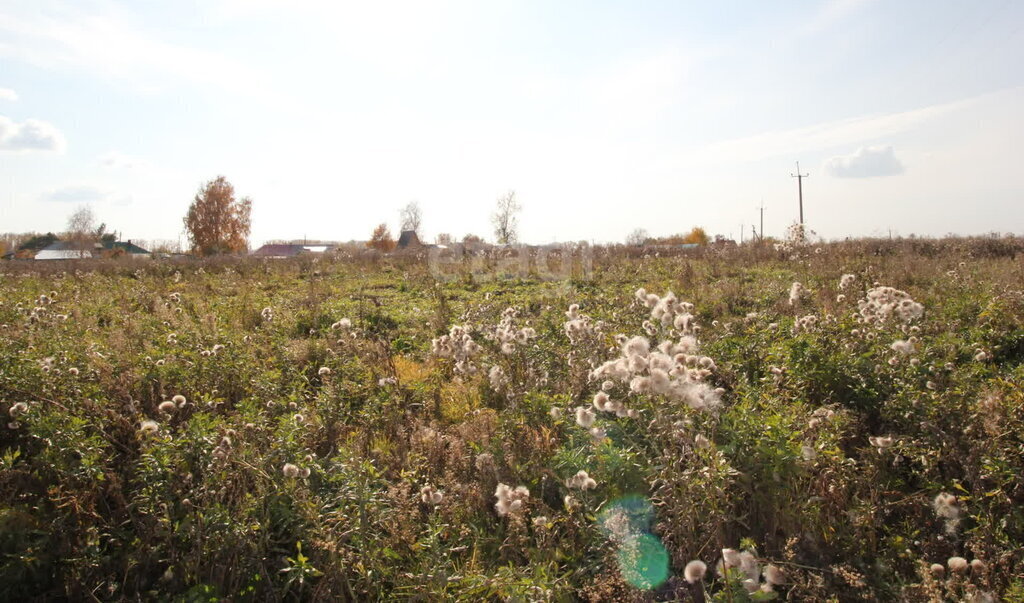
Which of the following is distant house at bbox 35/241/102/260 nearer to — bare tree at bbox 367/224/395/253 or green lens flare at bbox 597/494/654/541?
bare tree at bbox 367/224/395/253

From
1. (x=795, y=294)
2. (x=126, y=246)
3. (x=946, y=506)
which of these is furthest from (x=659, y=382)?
(x=126, y=246)

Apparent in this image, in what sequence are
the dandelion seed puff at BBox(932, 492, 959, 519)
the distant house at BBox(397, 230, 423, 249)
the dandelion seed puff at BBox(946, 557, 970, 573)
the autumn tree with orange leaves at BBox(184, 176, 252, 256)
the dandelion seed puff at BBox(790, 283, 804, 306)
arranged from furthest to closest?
the distant house at BBox(397, 230, 423, 249), the autumn tree with orange leaves at BBox(184, 176, 252, 256), the dandelion seed puff at BBox(790, 283, 804, 306), the dandelion seed puff at BBox(932, 492, 959, 519), the dandelion seed puff at BBox(946, 557, 970, 573)

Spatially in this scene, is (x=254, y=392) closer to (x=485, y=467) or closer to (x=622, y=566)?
(x=485, y=467)

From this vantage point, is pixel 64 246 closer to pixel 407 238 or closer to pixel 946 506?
pixel 407 238

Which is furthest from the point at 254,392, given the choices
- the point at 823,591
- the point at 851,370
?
the point at 851,370

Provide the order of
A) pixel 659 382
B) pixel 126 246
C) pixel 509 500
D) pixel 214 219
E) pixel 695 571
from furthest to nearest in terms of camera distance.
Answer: pixel 126 246 → pixel 214 219 → pixel 509 500 → pixel 659 382 → pixel 695 571

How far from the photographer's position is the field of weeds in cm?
276

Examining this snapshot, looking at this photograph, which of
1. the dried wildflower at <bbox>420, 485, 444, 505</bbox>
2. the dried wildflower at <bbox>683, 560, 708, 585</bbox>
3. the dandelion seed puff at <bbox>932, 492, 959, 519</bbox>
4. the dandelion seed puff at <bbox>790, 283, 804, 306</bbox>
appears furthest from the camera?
the dandelion seed puff at <bbox>790, 283, 804, 306</bbox>

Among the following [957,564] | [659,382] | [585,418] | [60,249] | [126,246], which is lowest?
[957,564]

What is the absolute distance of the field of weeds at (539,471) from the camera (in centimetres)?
276

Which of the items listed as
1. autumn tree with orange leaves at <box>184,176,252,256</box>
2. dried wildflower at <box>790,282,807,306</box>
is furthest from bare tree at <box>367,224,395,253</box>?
dried wildflower at <box>790,282,807,306</box>

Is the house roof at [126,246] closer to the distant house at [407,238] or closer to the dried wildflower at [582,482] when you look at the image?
the distant house at [407,238]

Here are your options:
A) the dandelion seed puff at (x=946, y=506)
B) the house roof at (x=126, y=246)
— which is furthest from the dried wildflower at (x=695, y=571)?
the house roof at (x=126, y=246)

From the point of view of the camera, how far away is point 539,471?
141 inches
